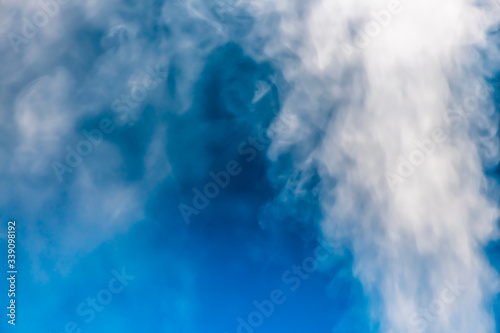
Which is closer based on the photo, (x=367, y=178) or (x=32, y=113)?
(x=32, y=113)

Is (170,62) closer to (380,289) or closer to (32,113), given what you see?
(32,113)

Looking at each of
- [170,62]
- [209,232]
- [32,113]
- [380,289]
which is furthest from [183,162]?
[380,289]

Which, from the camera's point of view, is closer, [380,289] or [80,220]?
[80,220]

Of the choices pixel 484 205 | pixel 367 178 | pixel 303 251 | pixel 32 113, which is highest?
pixel 32 113

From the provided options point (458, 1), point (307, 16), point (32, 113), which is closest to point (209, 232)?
point (32, 113)

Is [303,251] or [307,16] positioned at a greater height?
[307,16]

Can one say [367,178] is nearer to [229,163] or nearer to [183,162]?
[229,163]
